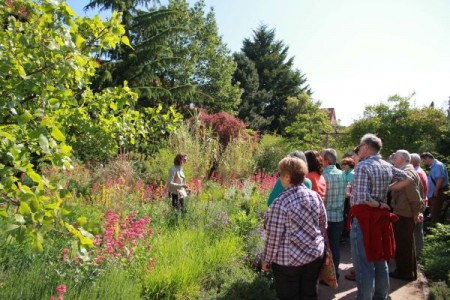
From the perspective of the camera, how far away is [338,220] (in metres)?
4.80

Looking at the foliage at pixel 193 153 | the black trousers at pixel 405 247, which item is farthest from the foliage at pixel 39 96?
the foliage at pixel 193 153

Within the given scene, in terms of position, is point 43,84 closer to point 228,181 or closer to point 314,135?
point 228,181

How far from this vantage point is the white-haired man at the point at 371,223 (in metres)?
3.93

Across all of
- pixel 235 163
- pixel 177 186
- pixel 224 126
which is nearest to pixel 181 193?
pixel 177 186

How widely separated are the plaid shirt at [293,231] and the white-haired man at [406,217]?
2.38 metres

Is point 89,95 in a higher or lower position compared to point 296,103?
lower

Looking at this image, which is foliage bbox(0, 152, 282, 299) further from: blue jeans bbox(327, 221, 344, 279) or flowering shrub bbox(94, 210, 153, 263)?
blue jeans bbox(327, 221, 344, 279)

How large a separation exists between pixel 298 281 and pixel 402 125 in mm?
13269

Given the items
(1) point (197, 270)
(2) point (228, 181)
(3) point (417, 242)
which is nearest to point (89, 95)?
(1) point (197, 270)

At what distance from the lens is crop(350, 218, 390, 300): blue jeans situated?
3990 mm

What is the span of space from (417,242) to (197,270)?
14.3 ft

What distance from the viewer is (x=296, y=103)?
30047 millimetres

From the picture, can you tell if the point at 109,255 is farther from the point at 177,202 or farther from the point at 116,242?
the point at 177,202

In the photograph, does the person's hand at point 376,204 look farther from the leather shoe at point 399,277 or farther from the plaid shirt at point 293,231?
the leather shoe at point 399,277
